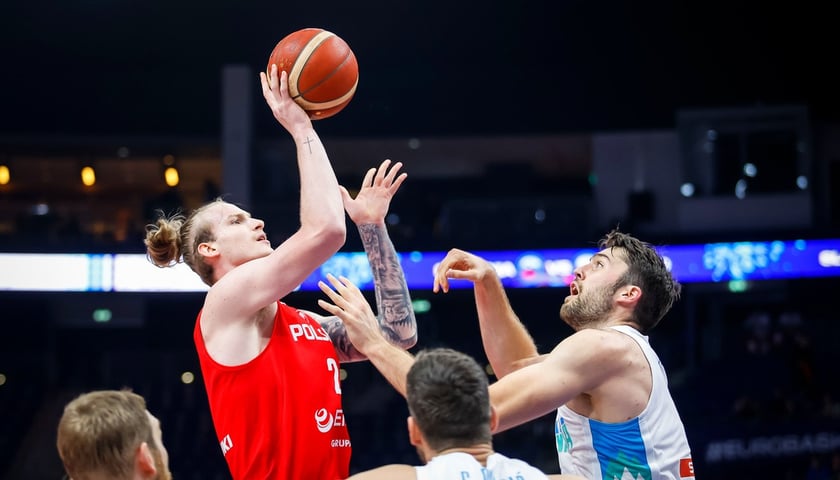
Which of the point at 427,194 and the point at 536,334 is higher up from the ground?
the point at 427,194

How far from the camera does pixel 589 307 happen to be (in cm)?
363

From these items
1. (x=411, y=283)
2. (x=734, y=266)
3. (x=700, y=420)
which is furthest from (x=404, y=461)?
(x=734, y=266)

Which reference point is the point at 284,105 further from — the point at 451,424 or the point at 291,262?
the point at 451,424

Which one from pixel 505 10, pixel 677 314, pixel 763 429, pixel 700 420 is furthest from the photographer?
pixel 677 314

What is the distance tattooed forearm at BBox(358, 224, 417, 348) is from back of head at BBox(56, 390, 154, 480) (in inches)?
53.9

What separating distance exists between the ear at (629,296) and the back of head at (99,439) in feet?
6.26

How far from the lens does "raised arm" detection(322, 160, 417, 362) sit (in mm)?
3625

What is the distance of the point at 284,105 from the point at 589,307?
4.59 feet

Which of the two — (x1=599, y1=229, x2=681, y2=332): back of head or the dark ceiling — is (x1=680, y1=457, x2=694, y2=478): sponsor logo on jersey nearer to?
(x1=599, y1=229, x2=681, y2=332): back of head

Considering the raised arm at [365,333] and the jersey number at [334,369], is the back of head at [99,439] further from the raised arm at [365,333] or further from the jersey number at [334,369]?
the jersey number at [334,369]

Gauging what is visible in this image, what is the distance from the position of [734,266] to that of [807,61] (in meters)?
4.55

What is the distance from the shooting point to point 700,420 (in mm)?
14508

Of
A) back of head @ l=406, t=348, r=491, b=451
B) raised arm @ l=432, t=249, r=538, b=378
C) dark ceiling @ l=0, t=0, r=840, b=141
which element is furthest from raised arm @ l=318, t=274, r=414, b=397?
dark ceiling @ l=0, t=0, r=840, b=141

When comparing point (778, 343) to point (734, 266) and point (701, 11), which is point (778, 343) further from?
point (701, 11)
